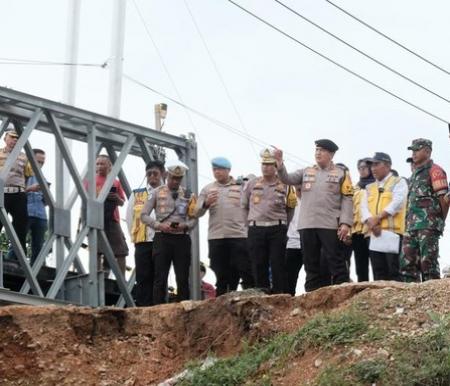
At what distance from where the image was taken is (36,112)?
13062mm

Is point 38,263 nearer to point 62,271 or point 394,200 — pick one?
point 62,271

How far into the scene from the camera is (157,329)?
36.1ft

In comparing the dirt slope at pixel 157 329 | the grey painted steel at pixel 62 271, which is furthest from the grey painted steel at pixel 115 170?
the dirt slope at pixel 157 329

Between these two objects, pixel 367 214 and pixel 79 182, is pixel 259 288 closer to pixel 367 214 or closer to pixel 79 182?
pixel 367 214

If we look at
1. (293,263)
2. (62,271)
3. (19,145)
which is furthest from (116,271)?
(293,263)

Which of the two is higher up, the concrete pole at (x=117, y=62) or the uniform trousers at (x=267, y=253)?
the concrete pole at (x=117, y=62)

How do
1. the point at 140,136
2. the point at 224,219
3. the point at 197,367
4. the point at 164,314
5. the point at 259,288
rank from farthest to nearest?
the point at 140,136, the point at 224,219, the point at 259,288, the point at 164,314, the point at 197,367

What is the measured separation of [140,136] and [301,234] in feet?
10.1

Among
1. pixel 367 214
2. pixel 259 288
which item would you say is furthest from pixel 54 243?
pixel 367 214

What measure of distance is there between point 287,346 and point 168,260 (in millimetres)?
3561

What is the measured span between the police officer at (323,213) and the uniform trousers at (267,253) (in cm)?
37

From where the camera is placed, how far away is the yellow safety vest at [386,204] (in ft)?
40.0

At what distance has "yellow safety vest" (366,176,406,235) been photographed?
40.0ft

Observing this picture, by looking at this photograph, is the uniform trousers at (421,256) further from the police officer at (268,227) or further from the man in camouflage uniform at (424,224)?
the police officer at (268,227)
